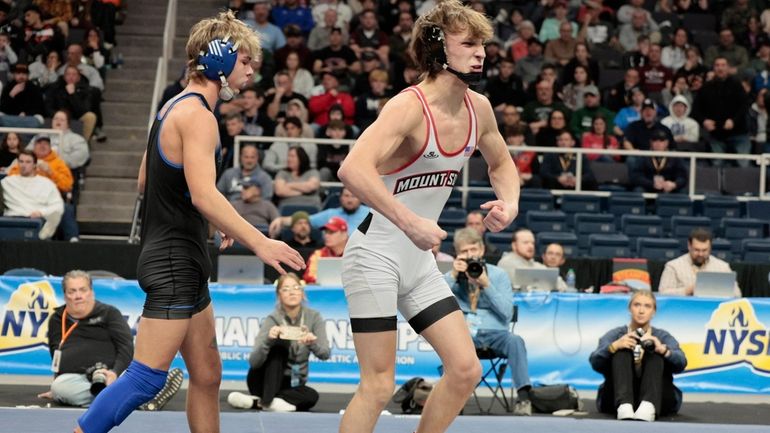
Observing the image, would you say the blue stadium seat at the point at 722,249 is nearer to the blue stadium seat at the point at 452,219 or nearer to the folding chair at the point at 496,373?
the blue stadium seat at the point at 452,219

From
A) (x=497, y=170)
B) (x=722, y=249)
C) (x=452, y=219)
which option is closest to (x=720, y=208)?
(x=722, y=249)

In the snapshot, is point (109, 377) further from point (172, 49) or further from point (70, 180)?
point (172, 49)

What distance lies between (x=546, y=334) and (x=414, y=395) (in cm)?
164

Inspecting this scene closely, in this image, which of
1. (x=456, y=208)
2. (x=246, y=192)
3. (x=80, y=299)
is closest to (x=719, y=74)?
(x=456, y=208)

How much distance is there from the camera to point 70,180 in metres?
13.6

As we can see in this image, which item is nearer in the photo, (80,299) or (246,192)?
(80,299)

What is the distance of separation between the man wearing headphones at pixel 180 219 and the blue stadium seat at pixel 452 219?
26.3 ft

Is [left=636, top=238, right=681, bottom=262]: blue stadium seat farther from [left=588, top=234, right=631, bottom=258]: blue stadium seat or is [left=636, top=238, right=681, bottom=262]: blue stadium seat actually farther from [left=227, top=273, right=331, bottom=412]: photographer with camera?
[left=227, top=273, right=331, bottom=412]: photographer with camera

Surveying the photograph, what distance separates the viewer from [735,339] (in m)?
9.68

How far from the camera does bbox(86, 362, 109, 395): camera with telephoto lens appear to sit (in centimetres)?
820

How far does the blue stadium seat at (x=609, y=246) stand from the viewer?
13.0 m

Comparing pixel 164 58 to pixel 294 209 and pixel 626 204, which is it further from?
pixel 626 204

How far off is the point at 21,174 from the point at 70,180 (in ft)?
2.95

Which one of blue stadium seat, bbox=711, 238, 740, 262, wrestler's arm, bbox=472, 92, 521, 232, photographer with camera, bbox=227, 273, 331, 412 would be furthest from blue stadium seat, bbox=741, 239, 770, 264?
wrestler's arm, bbox=472, 92, 521, 232
